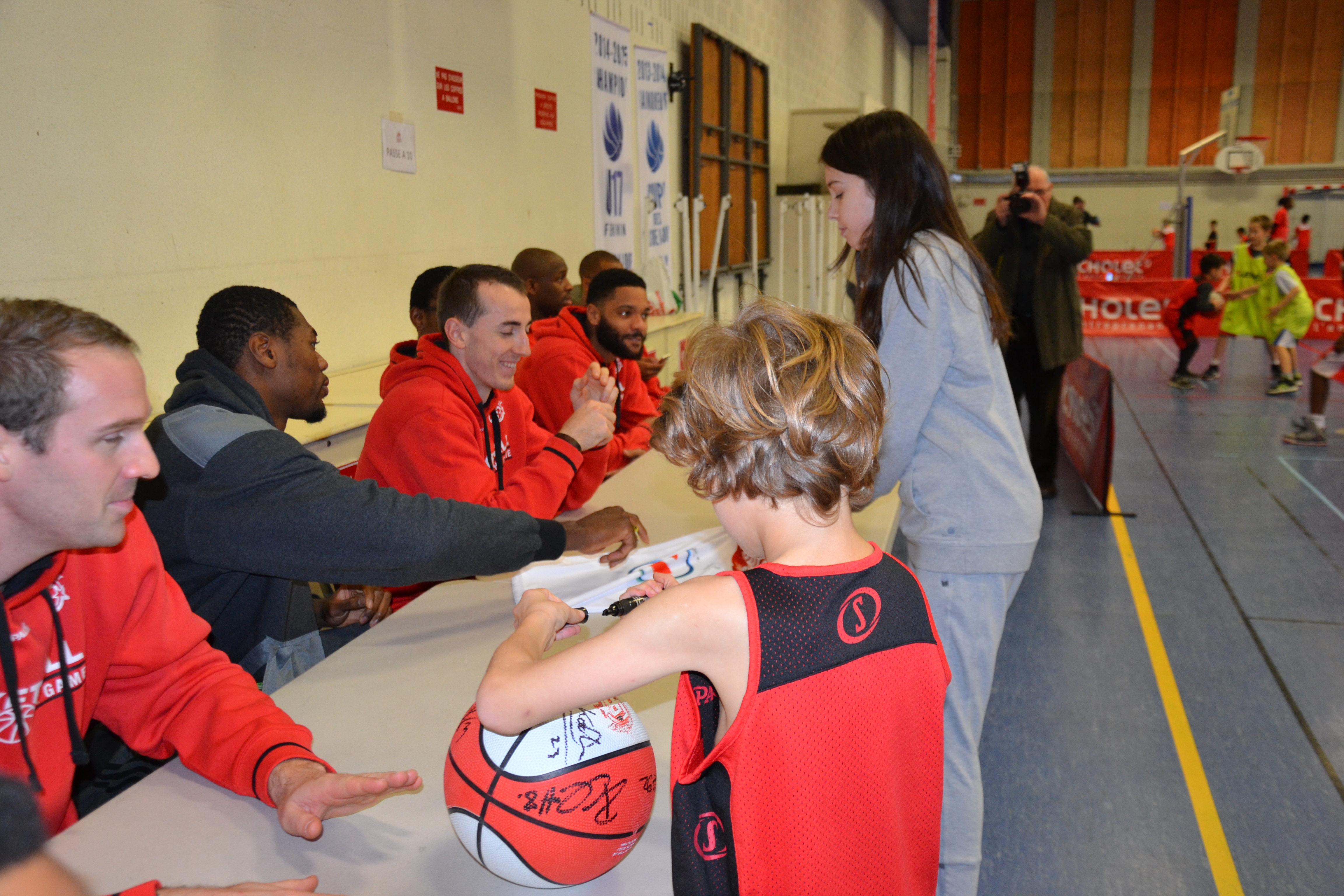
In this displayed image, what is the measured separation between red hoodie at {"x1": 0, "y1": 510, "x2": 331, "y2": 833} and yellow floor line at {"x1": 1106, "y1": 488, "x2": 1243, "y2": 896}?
86.9 inches

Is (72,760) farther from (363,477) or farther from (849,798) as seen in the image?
(363,477)

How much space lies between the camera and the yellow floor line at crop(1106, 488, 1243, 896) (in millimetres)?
2330

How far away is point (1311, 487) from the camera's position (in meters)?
5.54

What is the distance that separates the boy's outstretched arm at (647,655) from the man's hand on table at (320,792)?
0.32 meters

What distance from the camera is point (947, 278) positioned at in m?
1.73

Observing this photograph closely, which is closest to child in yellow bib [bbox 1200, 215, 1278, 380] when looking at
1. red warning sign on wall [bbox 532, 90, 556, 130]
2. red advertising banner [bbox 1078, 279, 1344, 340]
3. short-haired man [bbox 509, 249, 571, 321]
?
red advertising banner [bbox 1078, 279, 1344, 340]

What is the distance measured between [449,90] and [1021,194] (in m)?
3.07

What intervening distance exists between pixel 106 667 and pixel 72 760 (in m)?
0.14

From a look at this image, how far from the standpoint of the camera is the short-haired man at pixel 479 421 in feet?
7.98

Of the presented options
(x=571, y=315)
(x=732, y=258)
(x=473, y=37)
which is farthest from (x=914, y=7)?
(x=571, y=315)

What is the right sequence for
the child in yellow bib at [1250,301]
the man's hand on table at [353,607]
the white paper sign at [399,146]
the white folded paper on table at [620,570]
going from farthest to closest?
the child in yellow bib at [1250,301], the white paper sign at [399,146], the man's hand on table at [353,607], the white folded paper on table at [620,570]

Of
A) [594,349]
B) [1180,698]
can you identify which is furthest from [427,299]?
[1180,698]

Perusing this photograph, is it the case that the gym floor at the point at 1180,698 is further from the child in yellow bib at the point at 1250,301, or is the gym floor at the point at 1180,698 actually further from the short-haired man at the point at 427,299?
the child in yellow bib at the point at 1250,301

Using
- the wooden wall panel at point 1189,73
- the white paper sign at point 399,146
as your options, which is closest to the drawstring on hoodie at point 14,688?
the white paper sign at point 399,146
